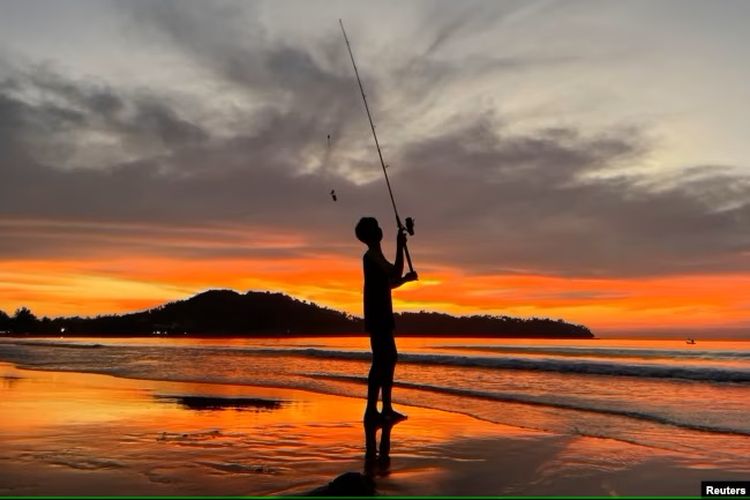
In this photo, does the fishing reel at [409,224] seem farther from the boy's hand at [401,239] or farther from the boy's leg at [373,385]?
the boy's leg at [373,385]

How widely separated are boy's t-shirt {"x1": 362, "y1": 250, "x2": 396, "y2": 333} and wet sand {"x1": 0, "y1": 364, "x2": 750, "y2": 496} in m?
1.31

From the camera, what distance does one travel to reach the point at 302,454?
6.30 metres

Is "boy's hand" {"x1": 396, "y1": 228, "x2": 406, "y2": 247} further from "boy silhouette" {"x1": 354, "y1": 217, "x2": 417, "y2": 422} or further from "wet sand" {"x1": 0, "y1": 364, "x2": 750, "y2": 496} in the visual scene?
"wet sand" {"x1": 0, "y1": 364, "x2": 750, "y2": 496}

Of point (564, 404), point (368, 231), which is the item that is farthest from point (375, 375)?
point (564, 404)

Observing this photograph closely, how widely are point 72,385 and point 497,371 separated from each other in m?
12.7

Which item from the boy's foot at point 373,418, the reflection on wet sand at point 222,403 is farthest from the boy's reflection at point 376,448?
the reflection on wet sand at point 222,403

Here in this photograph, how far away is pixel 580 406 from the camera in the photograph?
1134cm

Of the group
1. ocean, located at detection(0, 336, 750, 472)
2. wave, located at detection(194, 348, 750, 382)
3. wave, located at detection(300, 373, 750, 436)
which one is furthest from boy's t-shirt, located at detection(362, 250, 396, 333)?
wave, located at detection(194, 348, 750, 382)

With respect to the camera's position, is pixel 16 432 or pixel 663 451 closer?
pixel 663 451

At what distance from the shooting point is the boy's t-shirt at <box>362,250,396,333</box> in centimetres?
728

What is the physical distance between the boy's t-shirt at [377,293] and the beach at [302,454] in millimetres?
1296

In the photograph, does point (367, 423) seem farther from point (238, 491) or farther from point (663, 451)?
point (663, 451)

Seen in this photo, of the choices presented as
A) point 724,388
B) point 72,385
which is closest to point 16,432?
point 72,385

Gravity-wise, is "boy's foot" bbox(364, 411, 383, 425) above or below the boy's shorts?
below
